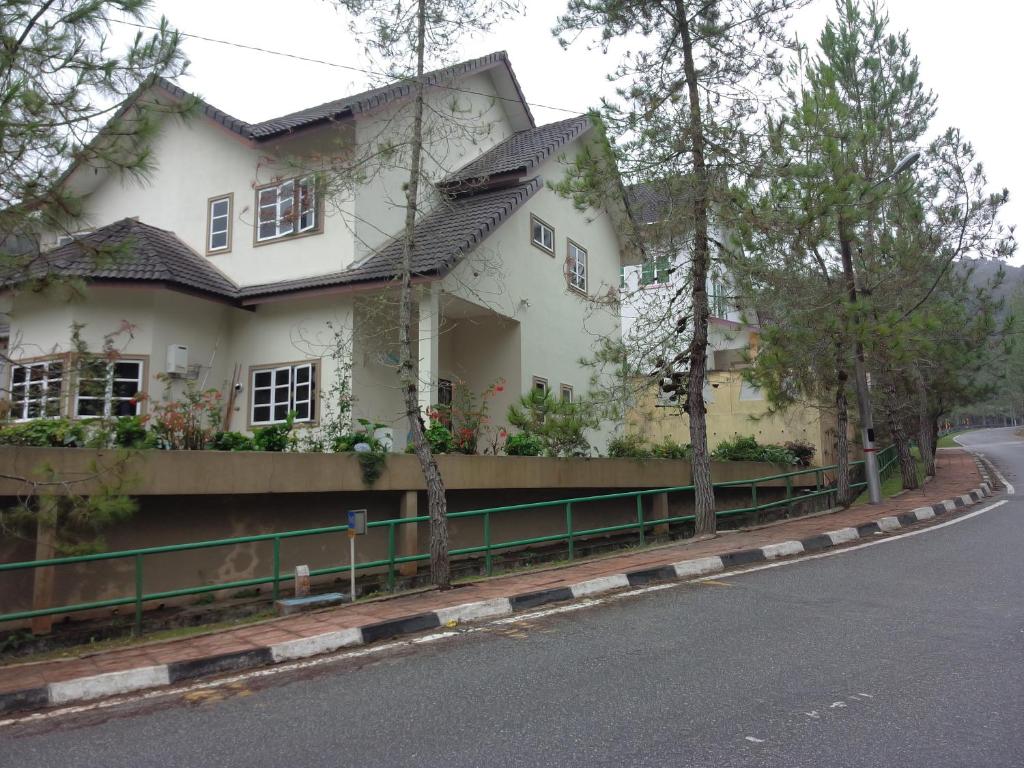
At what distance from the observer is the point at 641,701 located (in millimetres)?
4707

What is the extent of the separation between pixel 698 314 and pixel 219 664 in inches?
337

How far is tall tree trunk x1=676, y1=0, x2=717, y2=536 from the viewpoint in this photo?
1196cm

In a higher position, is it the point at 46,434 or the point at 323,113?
the point at 323,113

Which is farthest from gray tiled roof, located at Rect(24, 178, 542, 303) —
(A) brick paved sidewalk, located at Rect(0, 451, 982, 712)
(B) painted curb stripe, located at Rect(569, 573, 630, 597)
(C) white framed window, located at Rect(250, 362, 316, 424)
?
(B) painted curb stripe, located at Rect(569, 573, 630, 597)

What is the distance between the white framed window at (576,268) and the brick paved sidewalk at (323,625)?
330 inches

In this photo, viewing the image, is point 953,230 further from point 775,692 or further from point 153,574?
point 153,574

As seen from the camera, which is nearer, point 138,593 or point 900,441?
point 138,593

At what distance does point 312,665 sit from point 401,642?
2.83 feet

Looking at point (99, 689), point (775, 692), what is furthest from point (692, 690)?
point (99, 689)

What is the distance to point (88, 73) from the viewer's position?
19.6 ft

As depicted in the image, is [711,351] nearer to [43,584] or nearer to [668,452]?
[668,452]

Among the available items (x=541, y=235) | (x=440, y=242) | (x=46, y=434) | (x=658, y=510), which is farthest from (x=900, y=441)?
(x=46, y=434)

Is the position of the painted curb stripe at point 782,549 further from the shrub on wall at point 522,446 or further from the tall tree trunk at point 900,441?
the tall tree trunk at point 900,441

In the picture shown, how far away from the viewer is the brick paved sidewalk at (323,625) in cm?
597
